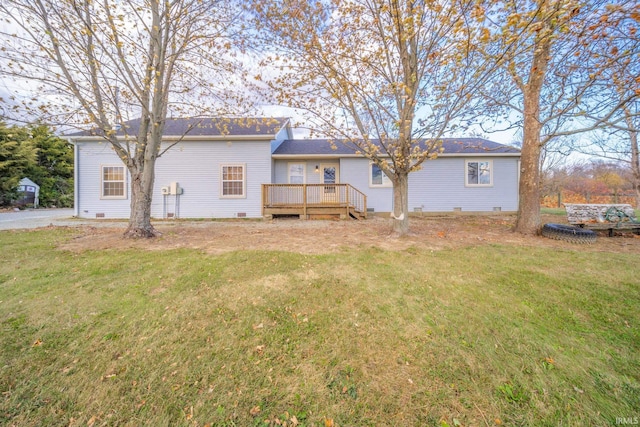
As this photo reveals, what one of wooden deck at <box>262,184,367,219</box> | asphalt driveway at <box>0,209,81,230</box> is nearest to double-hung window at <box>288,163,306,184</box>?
wooden deck at <box>262,184,367,219</box>

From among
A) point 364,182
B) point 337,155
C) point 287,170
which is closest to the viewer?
point 337,155

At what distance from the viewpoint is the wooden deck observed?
10133 millimetres

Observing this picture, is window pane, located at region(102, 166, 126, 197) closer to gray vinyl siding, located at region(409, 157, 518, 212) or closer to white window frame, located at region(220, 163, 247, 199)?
white window frame, located at region(220, 163, 247, 199)

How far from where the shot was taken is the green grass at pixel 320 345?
5.69ft

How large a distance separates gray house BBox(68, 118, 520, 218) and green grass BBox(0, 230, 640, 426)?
675 cm

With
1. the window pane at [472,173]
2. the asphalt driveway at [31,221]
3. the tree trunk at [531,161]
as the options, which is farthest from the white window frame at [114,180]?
the window pane at [472,173]

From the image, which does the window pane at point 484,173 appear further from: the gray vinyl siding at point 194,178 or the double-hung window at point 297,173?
the gray vinyl siding at point 194,178

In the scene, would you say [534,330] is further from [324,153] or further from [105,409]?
[324,153]

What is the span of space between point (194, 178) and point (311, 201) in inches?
214

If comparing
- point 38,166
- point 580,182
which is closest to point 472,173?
point 580,182

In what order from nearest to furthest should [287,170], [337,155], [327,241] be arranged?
[327,241], [337,155], [287,170]

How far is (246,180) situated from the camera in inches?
425

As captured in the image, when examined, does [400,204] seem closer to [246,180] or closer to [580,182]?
[246,180]

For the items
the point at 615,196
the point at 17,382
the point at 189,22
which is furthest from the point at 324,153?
the point at 615,196
